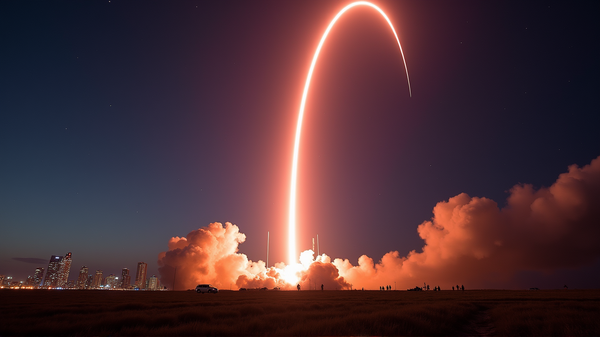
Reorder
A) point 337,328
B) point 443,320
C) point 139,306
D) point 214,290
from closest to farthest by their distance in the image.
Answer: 1. point 337,328
2. point 443,320
3. point 139,306
4. point 214,290

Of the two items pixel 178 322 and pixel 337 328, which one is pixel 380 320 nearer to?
pixel 337 328

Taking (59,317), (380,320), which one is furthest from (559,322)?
(59,317)

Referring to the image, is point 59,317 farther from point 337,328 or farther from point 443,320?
point 443,320

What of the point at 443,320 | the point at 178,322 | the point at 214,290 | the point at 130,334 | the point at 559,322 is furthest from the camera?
the point at 214,290

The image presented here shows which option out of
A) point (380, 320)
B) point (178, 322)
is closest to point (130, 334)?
point (178, 322)

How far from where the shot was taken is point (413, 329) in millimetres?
16125

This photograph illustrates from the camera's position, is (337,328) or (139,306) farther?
(139,306)

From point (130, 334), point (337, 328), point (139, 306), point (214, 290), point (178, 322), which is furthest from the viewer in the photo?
point (214, 290)

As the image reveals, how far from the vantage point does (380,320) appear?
17.5 metres

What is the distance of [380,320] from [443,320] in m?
4.93

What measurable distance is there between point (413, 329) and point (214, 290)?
191ft

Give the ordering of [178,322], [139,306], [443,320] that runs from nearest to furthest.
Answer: [178,322], [443,320], [139,306]

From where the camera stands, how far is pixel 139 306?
89.5 feet

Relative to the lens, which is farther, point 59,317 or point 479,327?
point 479,327
